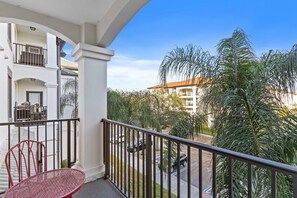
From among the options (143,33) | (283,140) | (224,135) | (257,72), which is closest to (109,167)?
(224,135)

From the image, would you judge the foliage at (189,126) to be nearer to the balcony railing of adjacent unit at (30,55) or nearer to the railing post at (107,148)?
the railing post at (107,148)

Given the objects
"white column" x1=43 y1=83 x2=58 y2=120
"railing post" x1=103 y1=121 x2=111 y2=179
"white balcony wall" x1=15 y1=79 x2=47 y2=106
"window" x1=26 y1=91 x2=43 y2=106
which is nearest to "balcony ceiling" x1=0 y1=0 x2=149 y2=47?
"railing post" x1=103 y1=121 x2=111 y2=179

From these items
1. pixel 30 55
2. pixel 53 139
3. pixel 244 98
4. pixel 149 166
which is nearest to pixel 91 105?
pixel 53 139

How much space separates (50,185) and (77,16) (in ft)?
7.31

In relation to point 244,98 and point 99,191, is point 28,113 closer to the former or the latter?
point 99,191

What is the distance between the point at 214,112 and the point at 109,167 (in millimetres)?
1721

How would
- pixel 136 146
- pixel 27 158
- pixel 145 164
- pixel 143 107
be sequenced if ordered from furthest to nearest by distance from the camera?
pixel 143 107, pixel 136 146, pixel 27 158, pixel 145 164

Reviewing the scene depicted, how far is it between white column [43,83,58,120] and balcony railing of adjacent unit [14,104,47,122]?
0.49m

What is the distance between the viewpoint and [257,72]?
2.55 meters

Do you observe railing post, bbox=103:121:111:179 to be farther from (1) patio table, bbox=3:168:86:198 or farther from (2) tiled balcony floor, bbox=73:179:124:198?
(1) patio table, bbox=3:168:86:198

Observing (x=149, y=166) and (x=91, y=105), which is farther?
(x=91, y=105)

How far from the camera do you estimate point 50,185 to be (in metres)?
1.52

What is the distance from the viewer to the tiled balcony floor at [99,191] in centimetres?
231

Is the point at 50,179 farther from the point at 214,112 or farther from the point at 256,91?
the point at 256,91
